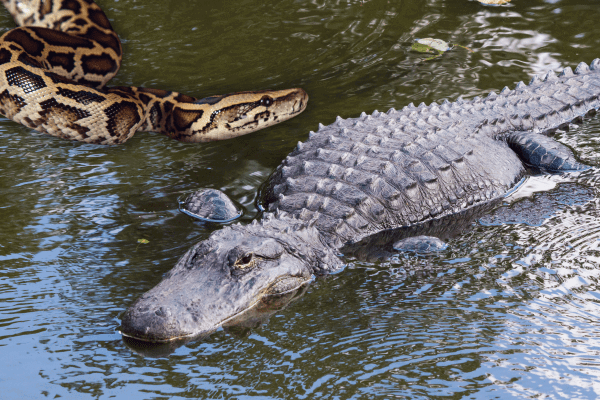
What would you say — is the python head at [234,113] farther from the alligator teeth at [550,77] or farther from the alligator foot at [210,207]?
the alligator teeth at [550,77]

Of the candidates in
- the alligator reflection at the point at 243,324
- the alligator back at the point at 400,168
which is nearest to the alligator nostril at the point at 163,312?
the alligator reflection at the point at 243,324

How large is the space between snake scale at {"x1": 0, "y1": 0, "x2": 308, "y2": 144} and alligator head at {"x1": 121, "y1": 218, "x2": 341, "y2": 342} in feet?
8.69

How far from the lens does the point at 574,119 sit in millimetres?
6199

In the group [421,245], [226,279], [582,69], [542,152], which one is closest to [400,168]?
[421,245]

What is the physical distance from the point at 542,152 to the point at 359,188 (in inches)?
78.1

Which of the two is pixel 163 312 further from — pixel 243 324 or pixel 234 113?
pixel 234 113

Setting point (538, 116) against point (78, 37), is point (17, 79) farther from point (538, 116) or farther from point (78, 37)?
point (538, 116)

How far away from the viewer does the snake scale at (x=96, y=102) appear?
6242 mm

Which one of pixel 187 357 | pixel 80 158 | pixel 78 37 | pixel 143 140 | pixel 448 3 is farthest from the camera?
pixel 448 3

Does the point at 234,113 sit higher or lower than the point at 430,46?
lower

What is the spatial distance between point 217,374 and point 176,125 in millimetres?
3846

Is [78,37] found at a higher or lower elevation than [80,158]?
higher

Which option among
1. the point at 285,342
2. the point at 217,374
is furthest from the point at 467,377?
the point at 217,374

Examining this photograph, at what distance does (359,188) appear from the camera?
4.64 m
